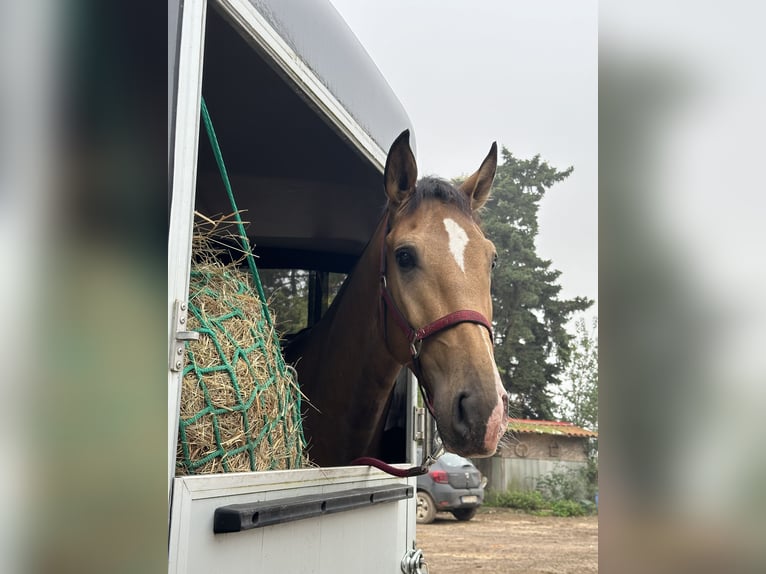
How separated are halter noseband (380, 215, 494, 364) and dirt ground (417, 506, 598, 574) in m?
6.63

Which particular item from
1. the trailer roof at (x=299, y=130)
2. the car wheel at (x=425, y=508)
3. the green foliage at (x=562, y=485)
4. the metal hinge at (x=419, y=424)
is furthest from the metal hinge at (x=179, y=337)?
the green foliage at (x=562, y=485)

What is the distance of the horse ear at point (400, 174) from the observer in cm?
237

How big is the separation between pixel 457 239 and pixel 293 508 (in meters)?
0.99

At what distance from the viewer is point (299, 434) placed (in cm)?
215

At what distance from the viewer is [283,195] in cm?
363

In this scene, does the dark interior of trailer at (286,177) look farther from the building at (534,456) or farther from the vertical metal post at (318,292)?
the building at (534,456)

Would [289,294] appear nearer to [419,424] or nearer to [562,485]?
[419,424]

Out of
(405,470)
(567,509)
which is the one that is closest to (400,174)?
(405,470)

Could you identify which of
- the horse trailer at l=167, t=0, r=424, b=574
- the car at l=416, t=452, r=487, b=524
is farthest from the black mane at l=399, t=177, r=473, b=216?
the car at l=416, t=452, r=487, b=524
